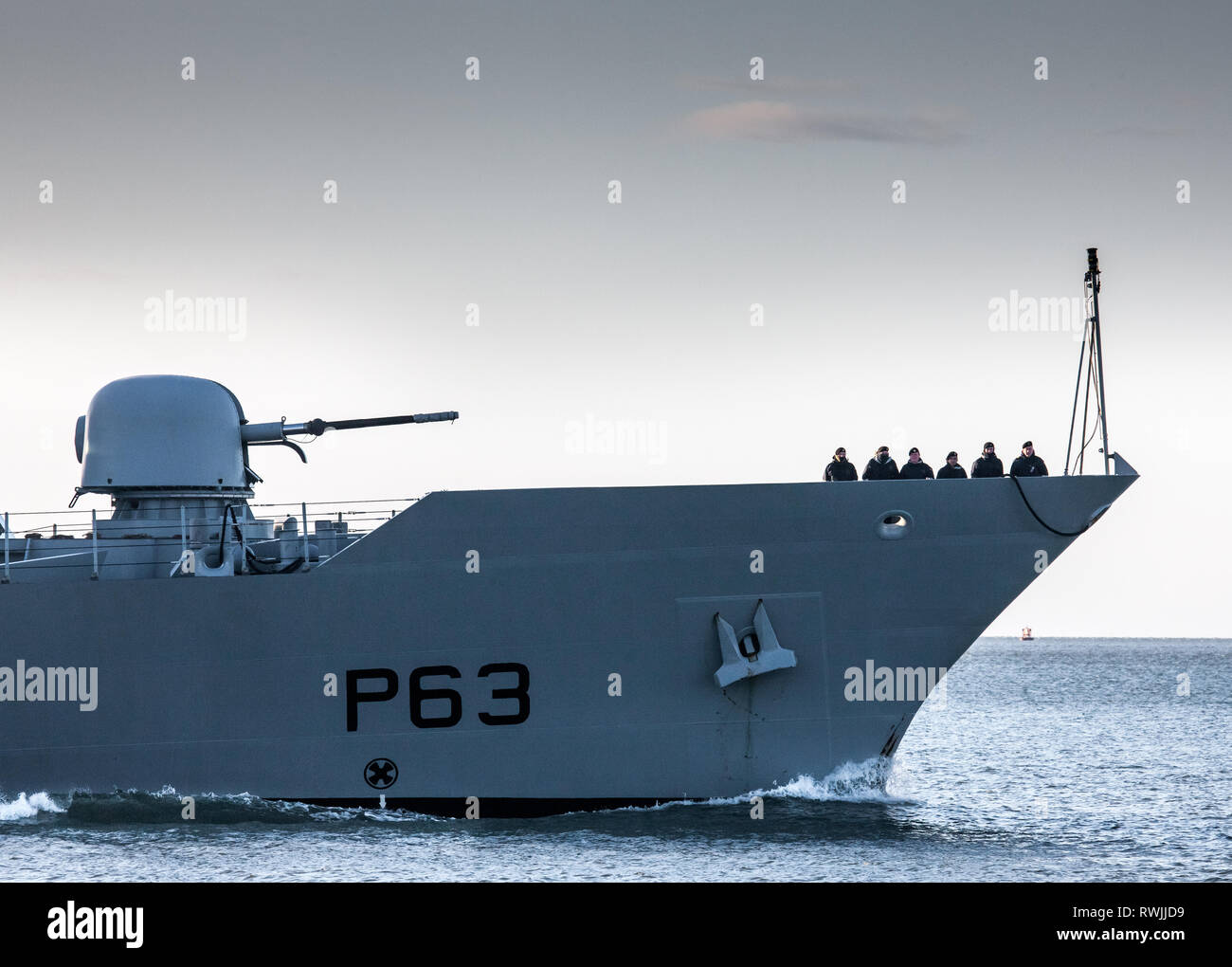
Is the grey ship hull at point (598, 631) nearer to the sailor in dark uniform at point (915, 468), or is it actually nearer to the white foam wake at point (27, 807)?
the sailor in dark uniform at point (915, 468)

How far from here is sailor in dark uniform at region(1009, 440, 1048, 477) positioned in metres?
15.8

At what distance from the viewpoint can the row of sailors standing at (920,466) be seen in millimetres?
15859

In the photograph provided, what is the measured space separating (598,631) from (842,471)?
362cm

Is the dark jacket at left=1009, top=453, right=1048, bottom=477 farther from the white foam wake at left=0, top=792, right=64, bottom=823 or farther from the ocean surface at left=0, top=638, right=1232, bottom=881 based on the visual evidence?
the white foam wake at left=0, top=792, right=64, bottom=823

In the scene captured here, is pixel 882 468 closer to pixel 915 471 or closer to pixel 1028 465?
pixel 915 471

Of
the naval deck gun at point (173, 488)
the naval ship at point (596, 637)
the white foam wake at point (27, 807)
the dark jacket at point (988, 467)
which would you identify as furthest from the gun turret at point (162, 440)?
the dark jacket at point (988, 467)

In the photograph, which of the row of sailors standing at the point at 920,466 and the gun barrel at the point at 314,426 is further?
the gun barrel at the point at 314,426

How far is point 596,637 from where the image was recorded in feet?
50.4

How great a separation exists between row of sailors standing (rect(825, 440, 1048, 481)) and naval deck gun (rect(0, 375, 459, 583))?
592cm

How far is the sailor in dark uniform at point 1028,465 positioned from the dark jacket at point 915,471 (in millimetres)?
985

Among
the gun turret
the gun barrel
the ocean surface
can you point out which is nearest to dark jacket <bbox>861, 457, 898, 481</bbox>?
the ocean surface

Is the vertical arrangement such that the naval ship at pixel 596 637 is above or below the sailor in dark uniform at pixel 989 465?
below

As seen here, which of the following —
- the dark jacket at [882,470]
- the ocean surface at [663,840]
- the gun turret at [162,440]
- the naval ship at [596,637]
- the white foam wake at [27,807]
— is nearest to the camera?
the ocean surface at [663,840]
